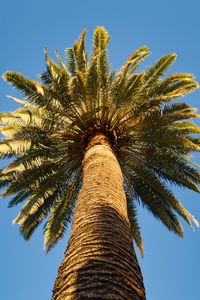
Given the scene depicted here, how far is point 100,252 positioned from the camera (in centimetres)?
430

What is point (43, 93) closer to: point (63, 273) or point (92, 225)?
point (92, 225)

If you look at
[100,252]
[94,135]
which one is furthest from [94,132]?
[100,252]

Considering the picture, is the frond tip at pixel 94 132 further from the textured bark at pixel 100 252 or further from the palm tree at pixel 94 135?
the textured bark at pixel 100 252

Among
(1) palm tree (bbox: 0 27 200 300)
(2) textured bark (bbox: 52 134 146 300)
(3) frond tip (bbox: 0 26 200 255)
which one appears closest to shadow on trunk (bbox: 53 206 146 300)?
(2) textured bark (bbox: 52 134 146 300)

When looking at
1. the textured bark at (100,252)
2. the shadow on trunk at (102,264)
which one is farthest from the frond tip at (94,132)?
the shadow on trunk at (102,264)

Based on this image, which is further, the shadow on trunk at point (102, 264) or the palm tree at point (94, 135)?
the palm tree at point (94, 135)

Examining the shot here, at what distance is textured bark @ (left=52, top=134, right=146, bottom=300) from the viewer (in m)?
3.61

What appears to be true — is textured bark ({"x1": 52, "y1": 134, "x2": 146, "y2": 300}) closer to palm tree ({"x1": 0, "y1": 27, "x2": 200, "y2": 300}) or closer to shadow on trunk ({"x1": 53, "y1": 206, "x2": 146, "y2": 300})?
shadow on trunk ({"x1": 53, "y1": 206, "x2": 146, "y2": 300})

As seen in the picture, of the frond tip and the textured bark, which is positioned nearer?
the textured bark

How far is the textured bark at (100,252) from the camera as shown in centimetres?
361

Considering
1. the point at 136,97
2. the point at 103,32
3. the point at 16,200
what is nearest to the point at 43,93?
the point at 136,97

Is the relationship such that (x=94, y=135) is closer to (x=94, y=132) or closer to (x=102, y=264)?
(x=94, y=132)

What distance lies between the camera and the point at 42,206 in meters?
12.7

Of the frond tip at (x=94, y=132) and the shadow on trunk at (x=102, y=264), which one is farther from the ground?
the frond tip at (x=94, y=132)
